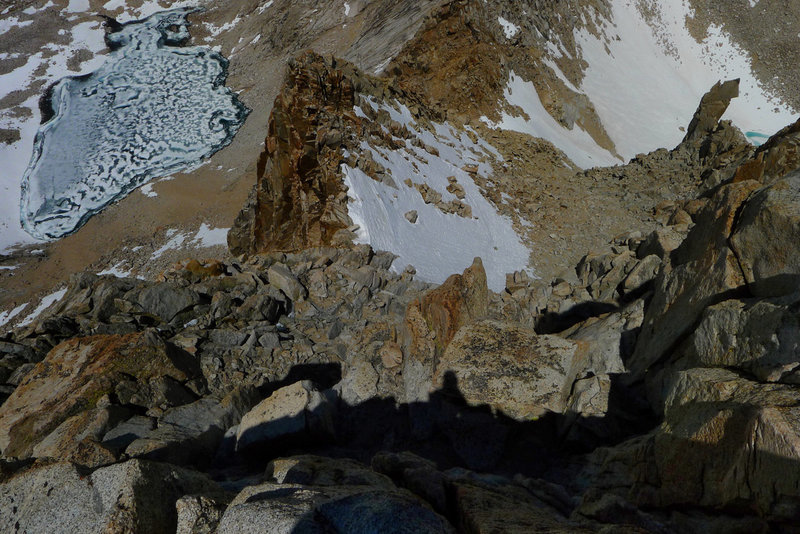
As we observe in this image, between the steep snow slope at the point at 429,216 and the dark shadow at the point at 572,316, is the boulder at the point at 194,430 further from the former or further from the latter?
the dark shadow at the point at 572,316

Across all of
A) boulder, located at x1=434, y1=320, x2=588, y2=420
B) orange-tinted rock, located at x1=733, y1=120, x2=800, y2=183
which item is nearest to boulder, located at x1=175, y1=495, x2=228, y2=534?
boulder, located at x1=434, y1=320, x2=588, y2=420

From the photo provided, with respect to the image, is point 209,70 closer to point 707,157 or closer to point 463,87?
point 463,87

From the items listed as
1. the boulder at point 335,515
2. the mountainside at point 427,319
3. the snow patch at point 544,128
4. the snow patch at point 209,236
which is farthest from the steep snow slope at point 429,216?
the snow patch at point 209,236

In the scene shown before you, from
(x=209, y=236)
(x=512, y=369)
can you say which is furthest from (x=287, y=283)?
(x=209, y=236)

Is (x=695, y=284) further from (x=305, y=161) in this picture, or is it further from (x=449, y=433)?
(x=305, y=161)

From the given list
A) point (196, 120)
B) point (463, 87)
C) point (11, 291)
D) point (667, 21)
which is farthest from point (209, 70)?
point (667, 21)

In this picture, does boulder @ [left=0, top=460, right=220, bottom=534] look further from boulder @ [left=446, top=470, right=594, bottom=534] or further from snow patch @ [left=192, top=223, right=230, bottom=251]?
snow patch @ [left=192, top=223, right=230, bottom=251]
